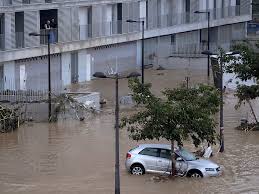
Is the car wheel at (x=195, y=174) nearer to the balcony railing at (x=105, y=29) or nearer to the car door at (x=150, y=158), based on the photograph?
the car door at (x=150, y=158)

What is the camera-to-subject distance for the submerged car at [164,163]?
2609 cm

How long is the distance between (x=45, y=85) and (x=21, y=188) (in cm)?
2476

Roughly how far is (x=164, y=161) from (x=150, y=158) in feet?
1.63

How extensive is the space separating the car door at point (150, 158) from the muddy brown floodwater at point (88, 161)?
40 cm

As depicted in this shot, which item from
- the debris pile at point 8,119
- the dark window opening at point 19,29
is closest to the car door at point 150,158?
the debris pile at point 8,119

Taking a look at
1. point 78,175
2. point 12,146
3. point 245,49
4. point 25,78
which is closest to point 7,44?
point 25,78

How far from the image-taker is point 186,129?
2600cm

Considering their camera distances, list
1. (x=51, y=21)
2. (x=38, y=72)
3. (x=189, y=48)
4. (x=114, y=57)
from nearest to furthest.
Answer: (x=38, y=72) → (x=51, y=21) → (x=114, y=57) → (x=189, y=48)

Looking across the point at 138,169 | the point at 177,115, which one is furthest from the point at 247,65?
the point at 138,169

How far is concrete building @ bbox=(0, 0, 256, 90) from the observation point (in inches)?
1879

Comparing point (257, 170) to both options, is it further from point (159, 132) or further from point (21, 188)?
point (21, 188)

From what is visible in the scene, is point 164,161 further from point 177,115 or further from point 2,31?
point 2,31

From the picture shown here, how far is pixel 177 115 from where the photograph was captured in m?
25.7

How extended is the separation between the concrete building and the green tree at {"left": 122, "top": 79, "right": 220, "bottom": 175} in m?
20.6
